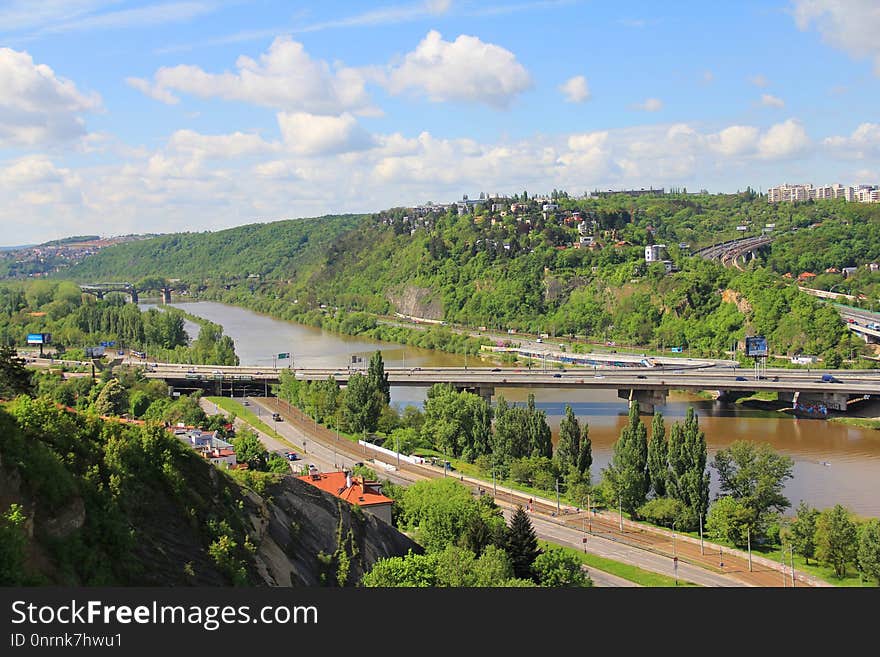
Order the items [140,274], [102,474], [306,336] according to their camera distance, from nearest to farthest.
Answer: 1. [102,474]
2. [306,336]
3. [140,274]

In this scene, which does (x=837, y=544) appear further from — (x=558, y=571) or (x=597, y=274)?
(x=597, y=274)

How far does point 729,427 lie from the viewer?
1628 inches

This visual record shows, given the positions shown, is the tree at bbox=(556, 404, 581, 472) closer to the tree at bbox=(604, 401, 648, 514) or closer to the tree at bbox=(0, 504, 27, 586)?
the tree at bbox=(604, 401, 648, 514)

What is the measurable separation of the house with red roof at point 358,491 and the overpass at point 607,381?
23.0m

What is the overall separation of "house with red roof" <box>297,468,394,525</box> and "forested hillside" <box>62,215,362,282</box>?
131733 mm

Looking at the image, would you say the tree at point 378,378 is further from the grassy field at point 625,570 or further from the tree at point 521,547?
the tree at point 521,547

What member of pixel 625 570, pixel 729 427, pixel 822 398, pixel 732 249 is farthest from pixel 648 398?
pixel 732 249

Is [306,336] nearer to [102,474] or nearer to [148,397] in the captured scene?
[148,397]

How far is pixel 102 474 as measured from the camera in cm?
1198

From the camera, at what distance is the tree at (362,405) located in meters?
38.4

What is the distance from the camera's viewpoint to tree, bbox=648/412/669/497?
1033 inches

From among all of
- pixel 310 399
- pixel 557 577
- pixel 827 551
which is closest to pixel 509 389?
pixel 310 399

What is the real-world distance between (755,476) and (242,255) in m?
159

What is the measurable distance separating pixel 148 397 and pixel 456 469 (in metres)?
16.8
